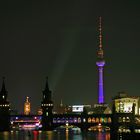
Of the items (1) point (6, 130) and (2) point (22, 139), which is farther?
(1) point (6, 130)

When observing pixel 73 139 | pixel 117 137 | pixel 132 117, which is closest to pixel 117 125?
pixel 132 117

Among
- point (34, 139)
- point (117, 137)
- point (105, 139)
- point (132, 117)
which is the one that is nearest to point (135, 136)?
point (117, 137)

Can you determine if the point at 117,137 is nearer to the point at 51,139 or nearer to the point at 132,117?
the point at 51,139

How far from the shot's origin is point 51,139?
5423 inches

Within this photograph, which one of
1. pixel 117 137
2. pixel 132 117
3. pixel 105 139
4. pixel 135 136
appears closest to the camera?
pixel 135 136

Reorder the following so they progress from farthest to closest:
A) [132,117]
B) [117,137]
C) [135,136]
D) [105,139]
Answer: [132,117] → [105,139] → [117,137] → [135,136]

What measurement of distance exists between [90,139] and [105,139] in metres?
4.71

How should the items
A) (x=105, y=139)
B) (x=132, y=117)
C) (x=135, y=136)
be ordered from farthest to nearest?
1. (x=132, y=117)
2. (x=105, y=139)
3. (x=135, y=136)

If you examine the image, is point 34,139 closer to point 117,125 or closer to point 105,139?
point 105,139

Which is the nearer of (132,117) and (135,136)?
(135,136)

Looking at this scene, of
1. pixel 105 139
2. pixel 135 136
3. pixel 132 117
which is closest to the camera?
pixel 135 136

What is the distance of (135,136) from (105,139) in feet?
98.2

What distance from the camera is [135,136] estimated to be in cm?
10575

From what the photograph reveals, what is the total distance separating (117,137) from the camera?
4614 inches
